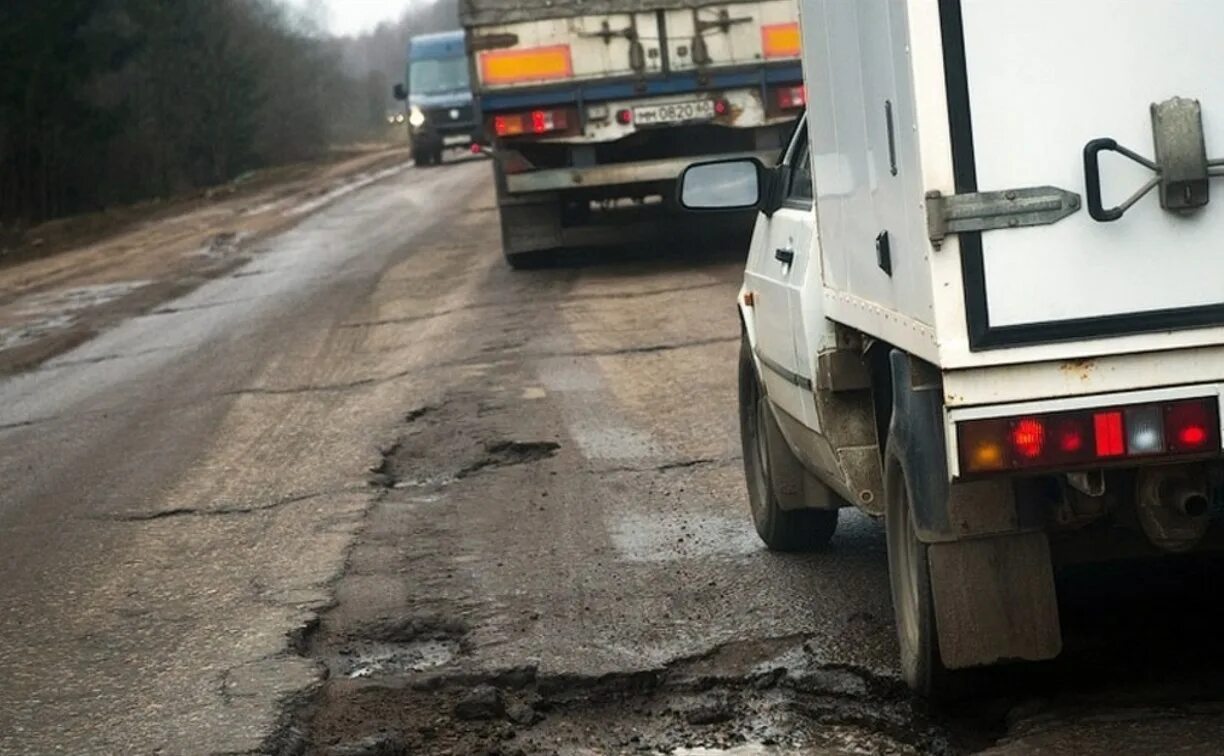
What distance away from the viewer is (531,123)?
15.7m

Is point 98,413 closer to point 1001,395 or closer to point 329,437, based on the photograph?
point 329,437

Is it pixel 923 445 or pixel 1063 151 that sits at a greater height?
pixel 1063 151

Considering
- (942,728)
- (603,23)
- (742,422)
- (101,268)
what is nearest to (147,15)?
(101,268)

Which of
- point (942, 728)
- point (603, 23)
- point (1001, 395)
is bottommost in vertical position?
point (942, 728)

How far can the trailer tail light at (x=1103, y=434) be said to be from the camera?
3959 millimetres

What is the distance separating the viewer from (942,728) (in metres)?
4.73

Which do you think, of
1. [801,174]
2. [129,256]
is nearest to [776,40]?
[801,174]

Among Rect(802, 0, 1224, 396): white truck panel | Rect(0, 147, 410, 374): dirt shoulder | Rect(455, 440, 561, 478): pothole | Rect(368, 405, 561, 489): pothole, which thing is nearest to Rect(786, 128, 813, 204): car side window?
Rect(802, 0, 1224, 396): white truck panel

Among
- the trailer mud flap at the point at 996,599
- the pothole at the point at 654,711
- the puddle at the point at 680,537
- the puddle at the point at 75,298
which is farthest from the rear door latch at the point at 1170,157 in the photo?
the puddle at the point at 75,298

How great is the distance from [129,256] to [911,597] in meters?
19.5

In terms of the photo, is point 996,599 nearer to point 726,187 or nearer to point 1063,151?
point 1063,151

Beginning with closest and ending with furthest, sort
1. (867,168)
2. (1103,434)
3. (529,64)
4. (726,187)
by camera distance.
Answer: (1103,434) < (867,168) < (726,187) < (529,64)

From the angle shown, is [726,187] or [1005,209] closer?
[1005,209]

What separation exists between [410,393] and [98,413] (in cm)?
180
